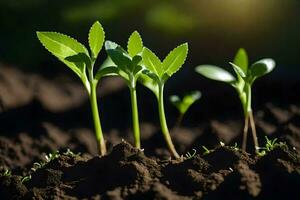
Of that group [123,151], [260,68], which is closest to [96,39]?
[123,151]

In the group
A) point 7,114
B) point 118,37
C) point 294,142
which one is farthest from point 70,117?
point 294,142

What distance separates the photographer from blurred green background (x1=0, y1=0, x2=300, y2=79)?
2.79 meters

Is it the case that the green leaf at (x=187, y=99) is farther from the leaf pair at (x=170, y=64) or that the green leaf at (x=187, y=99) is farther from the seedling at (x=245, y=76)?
the leaf pair at (x=170, y=64)

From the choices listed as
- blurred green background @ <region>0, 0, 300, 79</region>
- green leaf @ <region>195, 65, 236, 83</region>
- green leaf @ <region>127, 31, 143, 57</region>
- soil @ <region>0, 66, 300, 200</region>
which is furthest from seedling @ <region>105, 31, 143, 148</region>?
blurred green background @ <region>0, 0, 300, 79</region>

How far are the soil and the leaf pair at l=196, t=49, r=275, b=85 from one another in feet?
A: 0.72

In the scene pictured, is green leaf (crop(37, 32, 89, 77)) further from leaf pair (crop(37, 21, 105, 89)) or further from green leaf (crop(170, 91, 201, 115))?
green leaf (crop(170, 91, 201, 115))

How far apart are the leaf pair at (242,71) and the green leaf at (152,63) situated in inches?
8.1

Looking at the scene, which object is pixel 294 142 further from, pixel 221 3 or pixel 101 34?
pixel 221 3

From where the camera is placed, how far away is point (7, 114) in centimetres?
238

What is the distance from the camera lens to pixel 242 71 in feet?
6.22

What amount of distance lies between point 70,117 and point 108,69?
2.15ft

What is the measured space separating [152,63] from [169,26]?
1.15 metres

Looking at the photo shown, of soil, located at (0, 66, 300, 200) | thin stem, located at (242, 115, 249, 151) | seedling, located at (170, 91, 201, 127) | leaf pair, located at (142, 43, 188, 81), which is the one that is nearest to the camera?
soil, located at (0, 66, 300, 200)

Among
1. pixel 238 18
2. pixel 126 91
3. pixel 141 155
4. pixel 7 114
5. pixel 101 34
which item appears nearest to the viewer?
pixel 141 155
